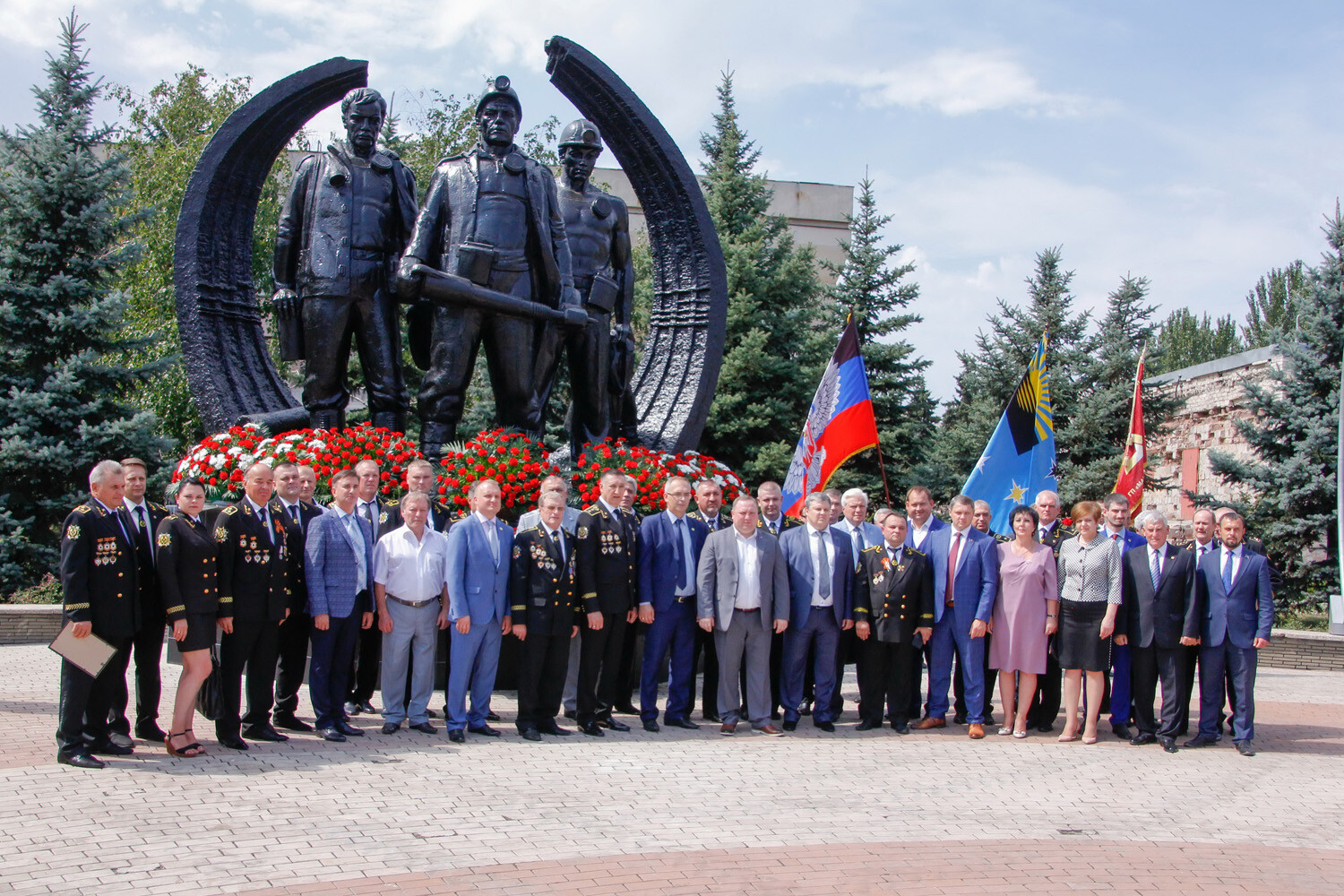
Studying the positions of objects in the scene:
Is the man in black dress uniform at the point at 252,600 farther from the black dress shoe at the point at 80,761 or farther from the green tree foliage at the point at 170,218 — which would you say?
the green tree foliage at the point at 170,218

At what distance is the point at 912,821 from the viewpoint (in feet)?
15.9

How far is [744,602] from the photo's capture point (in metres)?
6.86

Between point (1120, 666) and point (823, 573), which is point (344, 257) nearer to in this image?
point (823, 573)

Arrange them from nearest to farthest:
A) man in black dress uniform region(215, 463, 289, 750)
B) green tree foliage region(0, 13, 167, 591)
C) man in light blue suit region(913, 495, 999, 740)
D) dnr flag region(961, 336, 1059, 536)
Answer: man in black dress uniform region(215, 463, 289, 750), man in light blue suit region(913, 495, 999, 740), dnr flag region(961, 336, 1059, 536), green tree foliage region(0, 13, 167, 591)

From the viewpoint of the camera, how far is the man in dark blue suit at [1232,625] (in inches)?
273

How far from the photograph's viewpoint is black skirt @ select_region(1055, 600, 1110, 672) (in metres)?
6.98

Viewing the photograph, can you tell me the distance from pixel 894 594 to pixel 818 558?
51cm

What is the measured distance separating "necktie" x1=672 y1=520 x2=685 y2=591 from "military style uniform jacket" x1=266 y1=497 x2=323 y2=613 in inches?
82.9

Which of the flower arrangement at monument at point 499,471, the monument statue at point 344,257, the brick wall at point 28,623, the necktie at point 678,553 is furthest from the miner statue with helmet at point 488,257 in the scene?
the brick wall at point 28,623

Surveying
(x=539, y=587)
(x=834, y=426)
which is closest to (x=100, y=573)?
(x=539, y=587)

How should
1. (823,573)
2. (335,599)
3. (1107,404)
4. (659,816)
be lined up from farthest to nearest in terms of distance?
(1107,404)
(823,573)
(335,599)
(659,816)

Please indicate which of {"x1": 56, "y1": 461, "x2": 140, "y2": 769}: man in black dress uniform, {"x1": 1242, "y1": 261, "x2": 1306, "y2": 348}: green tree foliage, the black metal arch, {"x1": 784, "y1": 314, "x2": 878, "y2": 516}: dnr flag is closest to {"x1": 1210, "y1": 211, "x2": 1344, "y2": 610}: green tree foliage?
{"x1": 784, "y1": 314, "x2": 878, "y2": 516}: dnr flag

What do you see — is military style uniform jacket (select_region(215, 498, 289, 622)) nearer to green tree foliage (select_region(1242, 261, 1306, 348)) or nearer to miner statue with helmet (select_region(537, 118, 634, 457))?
miner statue with helmet (select_region(537, 118, 634, 457))

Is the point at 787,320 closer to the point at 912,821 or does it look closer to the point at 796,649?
the point at 796,649
